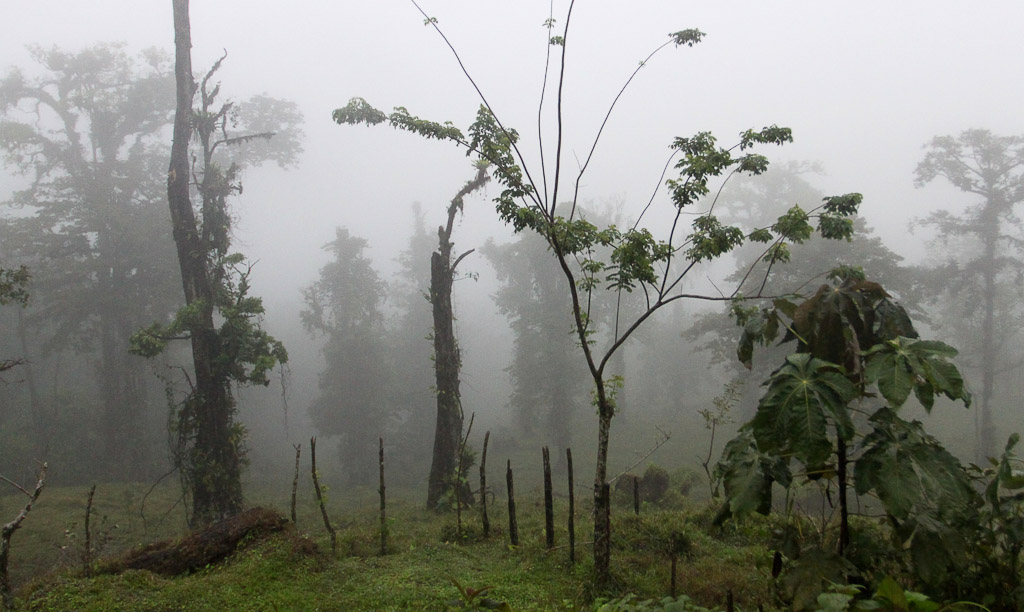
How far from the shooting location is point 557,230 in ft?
18.5

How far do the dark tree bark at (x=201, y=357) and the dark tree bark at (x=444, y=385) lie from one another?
15.1 feet

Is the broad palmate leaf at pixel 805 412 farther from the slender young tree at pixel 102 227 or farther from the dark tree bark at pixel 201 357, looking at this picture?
the slender young tree at pixel 102 227

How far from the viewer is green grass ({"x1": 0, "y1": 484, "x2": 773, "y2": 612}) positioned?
17.2 feet

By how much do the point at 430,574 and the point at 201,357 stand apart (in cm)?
902

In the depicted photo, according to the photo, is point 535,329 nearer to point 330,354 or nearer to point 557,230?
point 330,354

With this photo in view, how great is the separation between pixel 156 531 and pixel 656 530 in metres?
12.6

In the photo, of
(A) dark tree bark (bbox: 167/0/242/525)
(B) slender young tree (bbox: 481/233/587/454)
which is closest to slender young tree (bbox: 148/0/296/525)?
(A) dark tree bark (bbox: 167/0/242/525)

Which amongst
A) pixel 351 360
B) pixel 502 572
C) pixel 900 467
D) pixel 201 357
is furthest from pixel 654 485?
pixel 351 360

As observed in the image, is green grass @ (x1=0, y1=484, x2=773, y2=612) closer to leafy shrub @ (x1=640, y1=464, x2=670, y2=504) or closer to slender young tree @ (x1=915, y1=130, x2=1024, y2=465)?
leafy shrub @ (x1=640, y1=464, x2=670, y2=504)

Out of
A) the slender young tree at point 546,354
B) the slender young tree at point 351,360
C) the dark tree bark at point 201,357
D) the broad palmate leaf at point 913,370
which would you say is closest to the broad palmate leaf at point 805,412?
the broad palmate leaf at point 913,370

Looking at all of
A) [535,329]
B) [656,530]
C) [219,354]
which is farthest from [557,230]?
[535,329]

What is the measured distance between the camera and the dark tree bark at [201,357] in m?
11.9

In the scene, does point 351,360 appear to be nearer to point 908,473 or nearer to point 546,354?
point 546,354

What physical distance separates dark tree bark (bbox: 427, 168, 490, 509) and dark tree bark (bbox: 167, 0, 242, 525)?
4599mm
